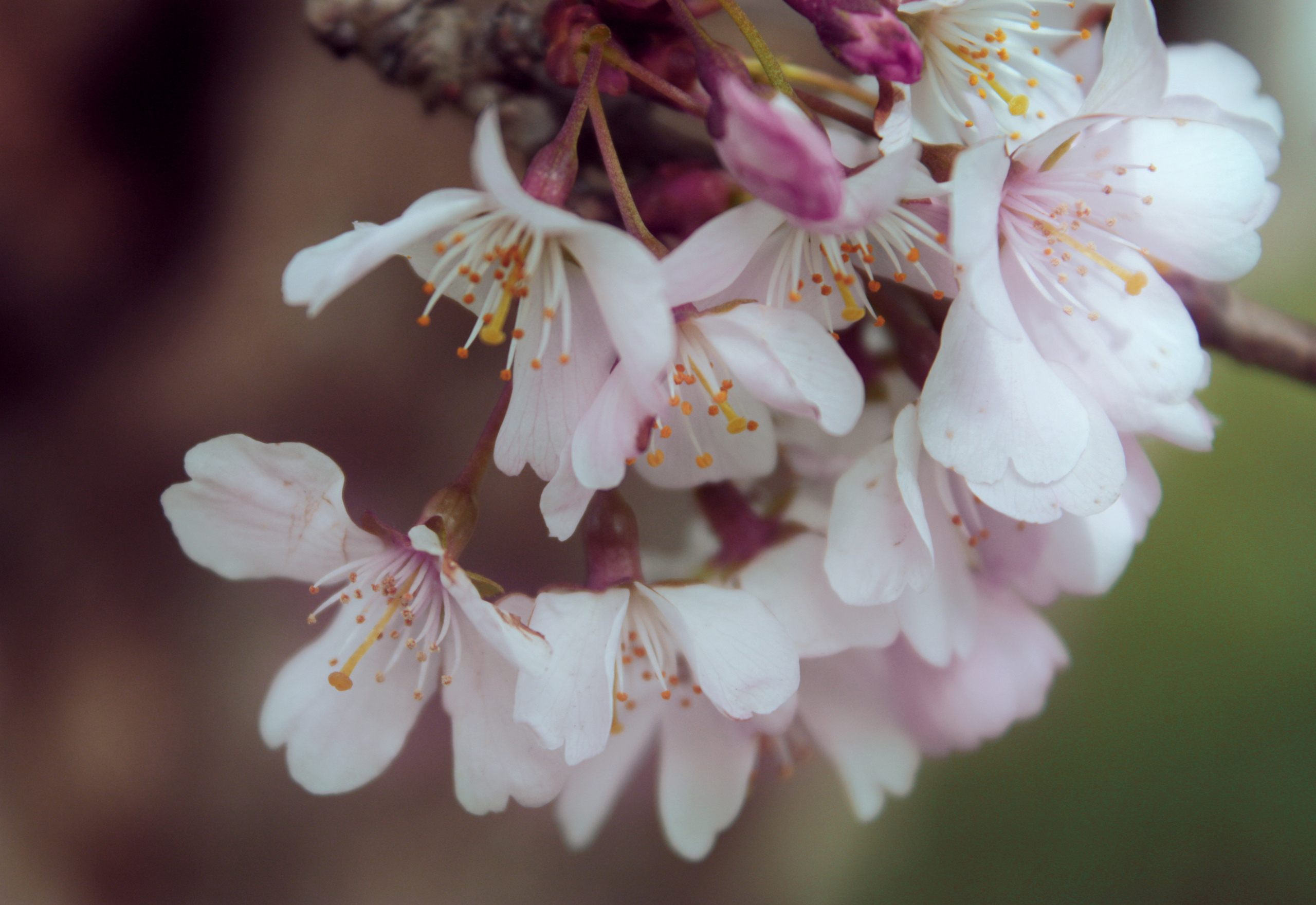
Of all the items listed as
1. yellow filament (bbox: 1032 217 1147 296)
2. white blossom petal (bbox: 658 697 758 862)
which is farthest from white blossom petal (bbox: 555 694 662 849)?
yellow filament (bbox: 1032 217 1147 296)

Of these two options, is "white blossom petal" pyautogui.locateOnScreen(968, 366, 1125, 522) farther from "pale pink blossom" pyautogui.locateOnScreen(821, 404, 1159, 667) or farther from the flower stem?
the flower stem

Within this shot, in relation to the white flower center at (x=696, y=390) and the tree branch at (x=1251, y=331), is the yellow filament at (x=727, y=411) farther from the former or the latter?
the tree branch at (x=1251, y=331)

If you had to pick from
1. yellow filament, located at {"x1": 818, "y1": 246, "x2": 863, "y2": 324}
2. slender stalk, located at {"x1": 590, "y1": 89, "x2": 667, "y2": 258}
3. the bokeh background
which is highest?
slender stalk, located at {"x1": 590, "y1": 89, "x2": 667, "y2": 258}

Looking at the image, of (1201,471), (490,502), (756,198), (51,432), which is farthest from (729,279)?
(1201,471)

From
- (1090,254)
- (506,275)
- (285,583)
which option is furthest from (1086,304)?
(285,583)

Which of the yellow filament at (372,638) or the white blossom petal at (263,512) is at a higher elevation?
the white blossom petal at (263,512)

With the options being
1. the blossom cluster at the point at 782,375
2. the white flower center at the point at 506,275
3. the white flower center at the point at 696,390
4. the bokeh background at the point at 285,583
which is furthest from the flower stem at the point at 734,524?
the bokeh background at the point at 285,583

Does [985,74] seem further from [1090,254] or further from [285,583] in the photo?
[285,583]
